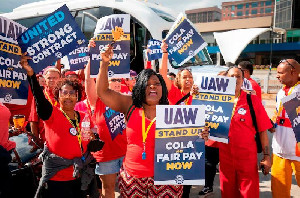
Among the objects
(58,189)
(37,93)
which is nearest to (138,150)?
(58,189)

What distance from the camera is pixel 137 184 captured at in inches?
96.4

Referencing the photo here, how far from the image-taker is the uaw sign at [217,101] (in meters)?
3.00

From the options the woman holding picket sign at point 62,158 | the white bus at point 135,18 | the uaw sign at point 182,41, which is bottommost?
the woman holding picket sign at point 62,158

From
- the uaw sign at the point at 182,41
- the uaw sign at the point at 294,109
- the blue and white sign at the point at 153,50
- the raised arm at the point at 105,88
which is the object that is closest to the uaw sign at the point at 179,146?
the raised arm at the point at 105,88

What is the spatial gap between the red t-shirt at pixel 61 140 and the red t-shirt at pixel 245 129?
65.8 inches

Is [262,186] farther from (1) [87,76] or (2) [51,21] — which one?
(2) [51,21]

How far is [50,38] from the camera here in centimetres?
341

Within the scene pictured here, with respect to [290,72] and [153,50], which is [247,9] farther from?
[290,72]

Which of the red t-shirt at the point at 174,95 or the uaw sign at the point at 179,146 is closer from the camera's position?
the uaw sign at the point at 179,146

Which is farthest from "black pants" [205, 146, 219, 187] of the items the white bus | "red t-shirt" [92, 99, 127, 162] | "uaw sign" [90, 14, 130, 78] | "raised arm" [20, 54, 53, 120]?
the white bus

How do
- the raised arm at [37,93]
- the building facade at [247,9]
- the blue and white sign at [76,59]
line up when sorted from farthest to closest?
the building facade at [247,9] → the blue and white sign at [76,59] → the raised arm at [37,93]

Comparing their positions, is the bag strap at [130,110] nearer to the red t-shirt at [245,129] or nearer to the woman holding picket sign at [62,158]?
the woman holding picket sign at [62,158]

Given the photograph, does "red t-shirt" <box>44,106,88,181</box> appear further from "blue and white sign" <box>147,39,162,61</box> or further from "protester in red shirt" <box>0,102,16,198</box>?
"blue and white sign" <box>147,39,162,61</box>

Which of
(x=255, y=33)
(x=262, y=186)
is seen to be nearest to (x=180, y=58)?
(x=262, y=186)
